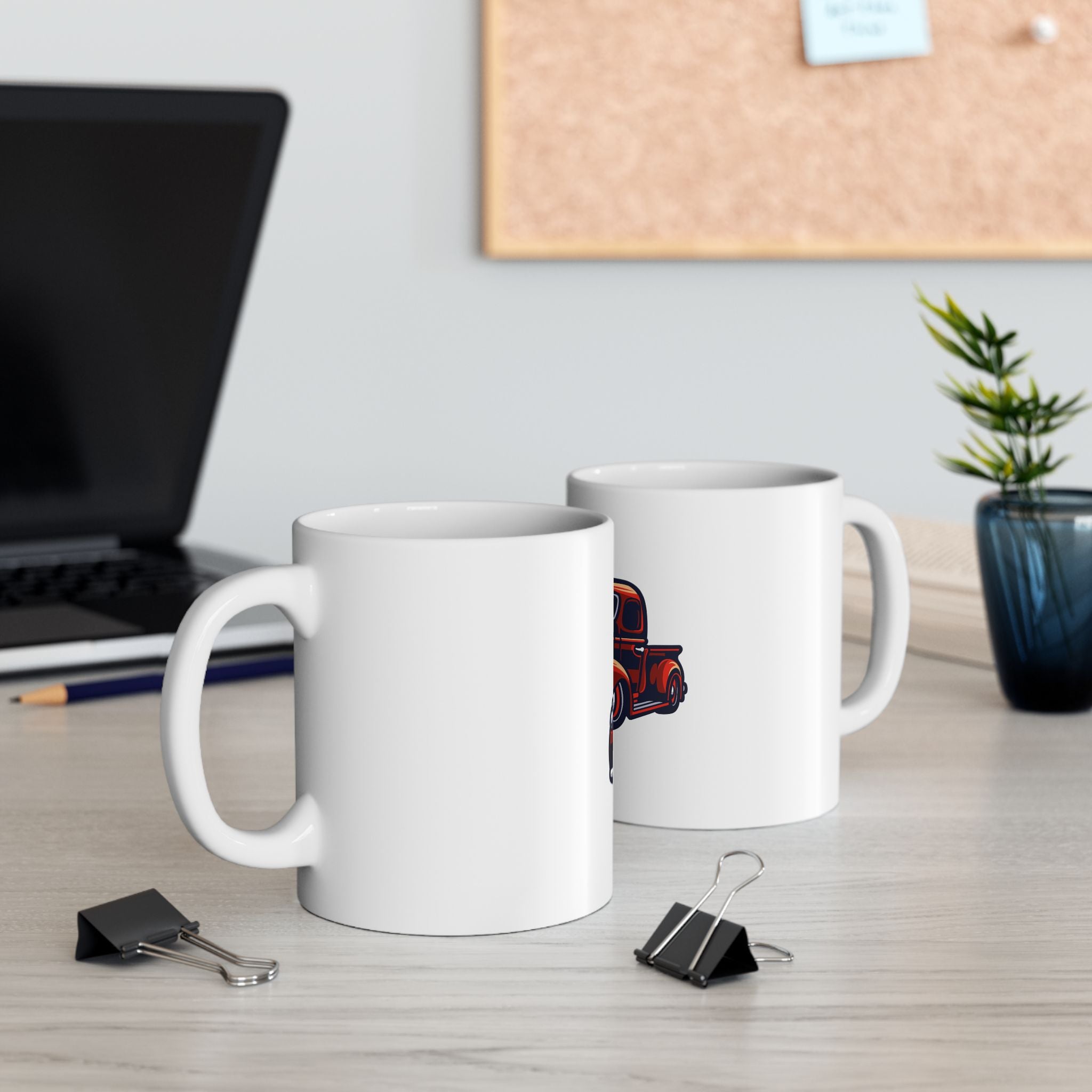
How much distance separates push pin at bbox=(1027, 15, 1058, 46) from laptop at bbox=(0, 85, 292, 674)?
1021 mm

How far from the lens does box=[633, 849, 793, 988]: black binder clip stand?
14.8 inches

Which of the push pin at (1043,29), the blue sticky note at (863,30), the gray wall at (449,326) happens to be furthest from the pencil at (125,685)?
the push pin at (1043,29)

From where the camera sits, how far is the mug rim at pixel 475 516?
17.2 inches

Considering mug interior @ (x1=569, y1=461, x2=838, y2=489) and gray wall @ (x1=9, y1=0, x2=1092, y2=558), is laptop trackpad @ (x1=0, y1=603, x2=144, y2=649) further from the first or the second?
gray wall @ (x1=9, y1=0, x2=1092, y2=558)

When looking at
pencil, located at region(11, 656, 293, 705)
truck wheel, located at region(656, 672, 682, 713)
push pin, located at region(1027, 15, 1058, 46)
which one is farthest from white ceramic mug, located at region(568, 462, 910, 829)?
push pin, located at region(1027, 15, 1058, 46)

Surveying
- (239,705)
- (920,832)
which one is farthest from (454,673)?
(239,705)

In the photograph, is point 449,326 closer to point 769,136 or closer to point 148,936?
point 769,136

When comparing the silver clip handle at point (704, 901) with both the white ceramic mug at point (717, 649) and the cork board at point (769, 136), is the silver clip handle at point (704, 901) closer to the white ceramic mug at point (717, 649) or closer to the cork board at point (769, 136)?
the white ceramic mug at point (717, 649)

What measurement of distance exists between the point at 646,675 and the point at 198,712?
167 mm

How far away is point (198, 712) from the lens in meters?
0.40

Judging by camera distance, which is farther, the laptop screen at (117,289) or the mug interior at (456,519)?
the laptop screen at (117,289)

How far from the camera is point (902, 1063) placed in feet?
1.10

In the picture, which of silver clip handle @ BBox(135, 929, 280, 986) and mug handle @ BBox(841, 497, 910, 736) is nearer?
Answer: silver clip handle @ BBox(135, 929, 280, 986)

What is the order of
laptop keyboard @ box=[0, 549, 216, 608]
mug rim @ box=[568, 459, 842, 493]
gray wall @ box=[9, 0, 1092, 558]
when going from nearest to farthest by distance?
1. mug rim @ box=[568, 459, 842, 493]
2. laptop keyboard @ box=[0, 549, 216, 608]
3. gray wall @ box=[9, 0, 1092, 558]
